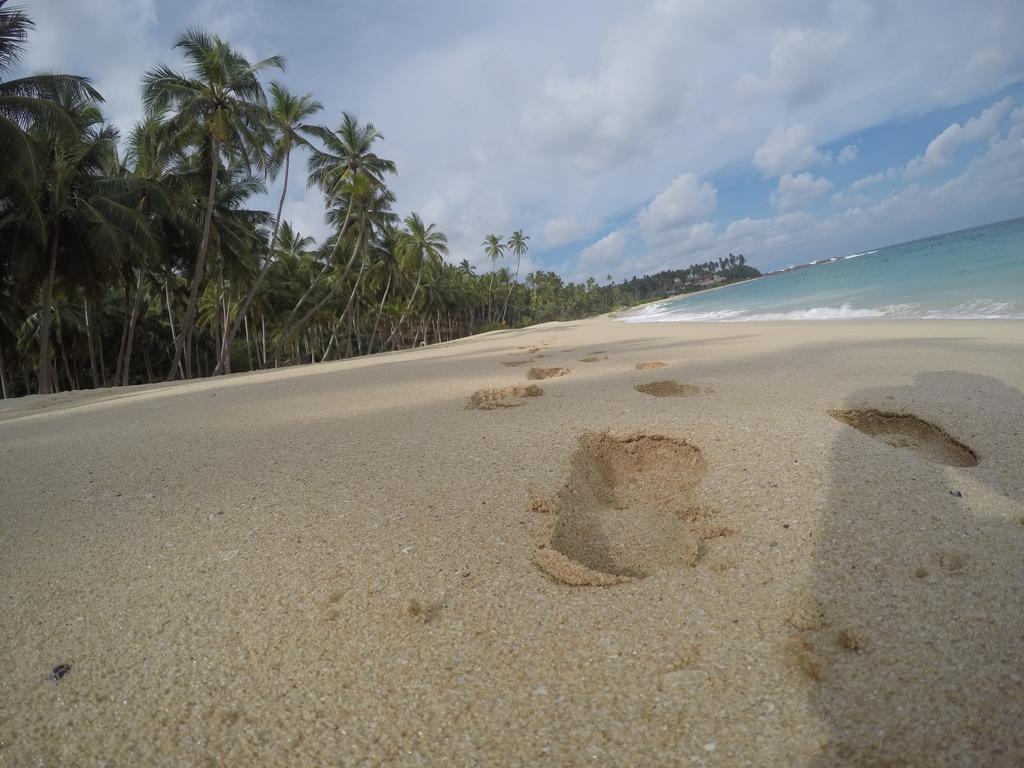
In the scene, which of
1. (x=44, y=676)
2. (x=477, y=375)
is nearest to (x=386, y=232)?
(x=477, y=375)

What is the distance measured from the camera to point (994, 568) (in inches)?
61.7

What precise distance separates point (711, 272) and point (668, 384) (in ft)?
489

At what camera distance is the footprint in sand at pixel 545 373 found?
19.3ft

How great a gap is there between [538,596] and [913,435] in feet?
9.06

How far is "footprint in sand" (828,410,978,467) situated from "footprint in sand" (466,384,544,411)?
241cm

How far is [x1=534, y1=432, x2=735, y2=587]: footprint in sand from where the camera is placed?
6.01ft

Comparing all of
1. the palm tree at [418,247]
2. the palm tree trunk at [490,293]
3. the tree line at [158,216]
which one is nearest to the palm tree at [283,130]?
the tree line at [158,216]

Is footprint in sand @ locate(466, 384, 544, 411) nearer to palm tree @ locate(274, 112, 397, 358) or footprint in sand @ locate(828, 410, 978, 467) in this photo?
footprint in sand @ locate(828, 410, 978, 467)

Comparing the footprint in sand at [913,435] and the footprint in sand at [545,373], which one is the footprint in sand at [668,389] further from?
the footprint in sand at [545,373]

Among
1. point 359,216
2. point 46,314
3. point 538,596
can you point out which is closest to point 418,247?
point 359,216

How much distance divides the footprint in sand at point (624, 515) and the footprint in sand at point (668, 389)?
1.30 meters

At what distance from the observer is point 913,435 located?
2926 millimetres

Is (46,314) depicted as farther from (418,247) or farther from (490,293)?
(490,293)

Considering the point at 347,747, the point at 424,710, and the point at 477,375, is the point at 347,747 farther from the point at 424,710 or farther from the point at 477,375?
the point at 477,375
